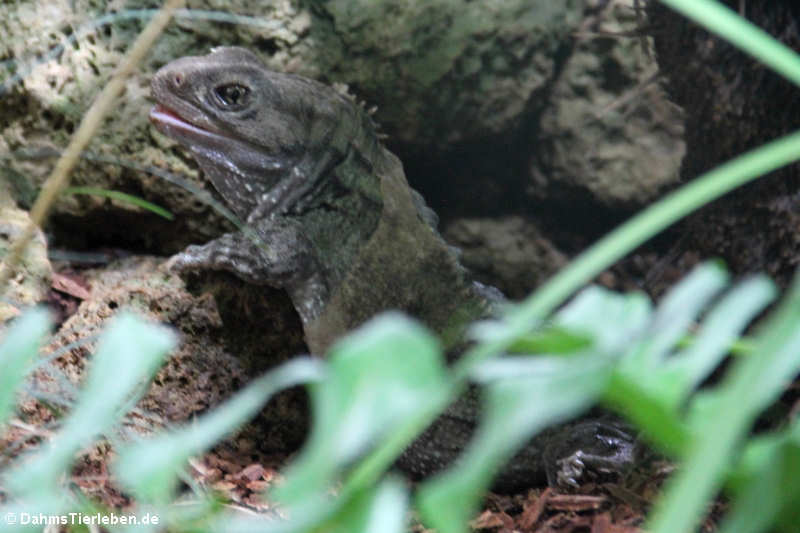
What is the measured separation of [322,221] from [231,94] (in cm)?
63

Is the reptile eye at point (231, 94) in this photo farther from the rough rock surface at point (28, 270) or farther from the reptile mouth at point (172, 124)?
the rough rock surface at point (28, 270)

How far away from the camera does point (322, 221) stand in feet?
11.9

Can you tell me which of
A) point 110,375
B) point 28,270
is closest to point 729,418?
point 110,375

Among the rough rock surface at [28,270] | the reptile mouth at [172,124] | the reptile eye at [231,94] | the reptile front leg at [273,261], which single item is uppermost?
the reptile eye at [231,94]

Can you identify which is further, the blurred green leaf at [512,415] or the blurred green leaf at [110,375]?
the blurred green leaf at [110,375]

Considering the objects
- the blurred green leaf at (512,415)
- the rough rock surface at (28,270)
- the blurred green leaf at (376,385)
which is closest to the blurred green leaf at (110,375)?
the blurred green leaf at (376,385)

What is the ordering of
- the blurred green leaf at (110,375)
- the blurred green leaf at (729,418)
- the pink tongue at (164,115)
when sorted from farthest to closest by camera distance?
the pink tongue at (164,115) → the blurred green leaf at (110,375) → the blurred green leaf at (729,418)

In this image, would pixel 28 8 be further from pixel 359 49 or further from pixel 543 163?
pixel 543 163

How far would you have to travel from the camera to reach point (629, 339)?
910mm

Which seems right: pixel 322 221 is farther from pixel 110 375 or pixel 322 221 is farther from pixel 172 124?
pixel 110 375

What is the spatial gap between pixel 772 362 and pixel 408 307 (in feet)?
9.12

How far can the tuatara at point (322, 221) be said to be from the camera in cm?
341

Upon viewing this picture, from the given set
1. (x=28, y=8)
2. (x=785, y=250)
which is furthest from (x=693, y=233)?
(x=28, y=8)

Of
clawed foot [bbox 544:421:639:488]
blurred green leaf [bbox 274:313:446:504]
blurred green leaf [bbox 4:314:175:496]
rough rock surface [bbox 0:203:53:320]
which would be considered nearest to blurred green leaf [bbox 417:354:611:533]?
blurred green leaf [bbox 274:313:446:504]
